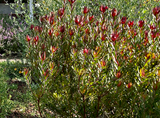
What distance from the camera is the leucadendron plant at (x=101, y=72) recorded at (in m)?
1.48

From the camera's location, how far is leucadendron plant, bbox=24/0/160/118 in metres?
1.48

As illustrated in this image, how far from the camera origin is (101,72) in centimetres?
150

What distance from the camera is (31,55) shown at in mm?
2350

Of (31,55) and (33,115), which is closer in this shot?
(31,55)

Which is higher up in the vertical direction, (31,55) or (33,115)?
(31,55)

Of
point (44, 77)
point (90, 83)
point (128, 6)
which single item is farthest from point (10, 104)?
point (128, 6)

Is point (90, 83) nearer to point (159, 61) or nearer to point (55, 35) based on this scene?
point (159, 61)

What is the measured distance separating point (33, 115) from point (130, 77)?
1.84m

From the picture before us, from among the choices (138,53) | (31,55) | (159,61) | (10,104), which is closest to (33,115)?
(10,104)

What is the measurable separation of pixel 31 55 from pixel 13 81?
226 centimetres

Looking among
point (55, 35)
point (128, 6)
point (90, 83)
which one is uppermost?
point (128, 6)

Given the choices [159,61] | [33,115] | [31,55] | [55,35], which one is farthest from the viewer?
[33,115]

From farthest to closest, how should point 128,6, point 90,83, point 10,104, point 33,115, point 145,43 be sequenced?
point 128,6 → point 33,115 → point 10,104 → point 145,43 → point 90,83

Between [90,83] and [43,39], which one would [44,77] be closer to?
[90,83]
